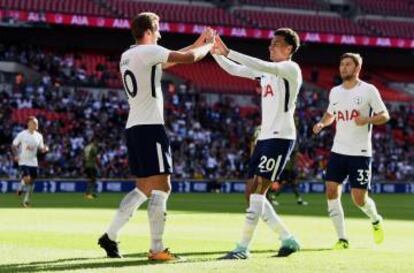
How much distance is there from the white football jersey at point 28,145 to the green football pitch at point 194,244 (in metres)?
3.17

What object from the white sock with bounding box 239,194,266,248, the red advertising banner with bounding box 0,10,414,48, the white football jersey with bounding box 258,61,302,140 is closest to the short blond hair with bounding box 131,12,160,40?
the white football jersey with bounding box 258,61,302,140

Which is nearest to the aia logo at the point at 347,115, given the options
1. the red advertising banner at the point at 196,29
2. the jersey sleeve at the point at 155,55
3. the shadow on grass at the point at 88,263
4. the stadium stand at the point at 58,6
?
the shadow on grass at the point at 88,263

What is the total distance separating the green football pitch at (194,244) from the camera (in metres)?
10.4

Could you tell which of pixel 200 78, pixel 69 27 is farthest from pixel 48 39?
pixel 200 78

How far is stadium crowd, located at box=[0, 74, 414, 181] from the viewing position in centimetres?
4238

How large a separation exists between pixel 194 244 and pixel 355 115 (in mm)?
2833

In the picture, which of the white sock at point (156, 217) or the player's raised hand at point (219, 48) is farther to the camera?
the player's raised hand at point (219, 48)

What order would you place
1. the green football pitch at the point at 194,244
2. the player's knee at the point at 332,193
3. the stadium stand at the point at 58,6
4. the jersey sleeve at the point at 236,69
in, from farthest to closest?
the stadium stand at the point at 58,6 → the player's knee at the point at 332,193 → the jersey sleeve at the point at 236,69 → the green football pitch at the point at 194,244

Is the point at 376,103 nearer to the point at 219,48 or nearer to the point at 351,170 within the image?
the point at 351,170

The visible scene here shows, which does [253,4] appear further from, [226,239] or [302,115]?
[226,239]

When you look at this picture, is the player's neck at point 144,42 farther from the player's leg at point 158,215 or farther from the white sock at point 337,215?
the white sock at point 337,215

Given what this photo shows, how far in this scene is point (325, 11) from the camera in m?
61.1

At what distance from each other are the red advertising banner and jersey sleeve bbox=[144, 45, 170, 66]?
3903cm

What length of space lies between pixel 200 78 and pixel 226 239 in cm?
4050
